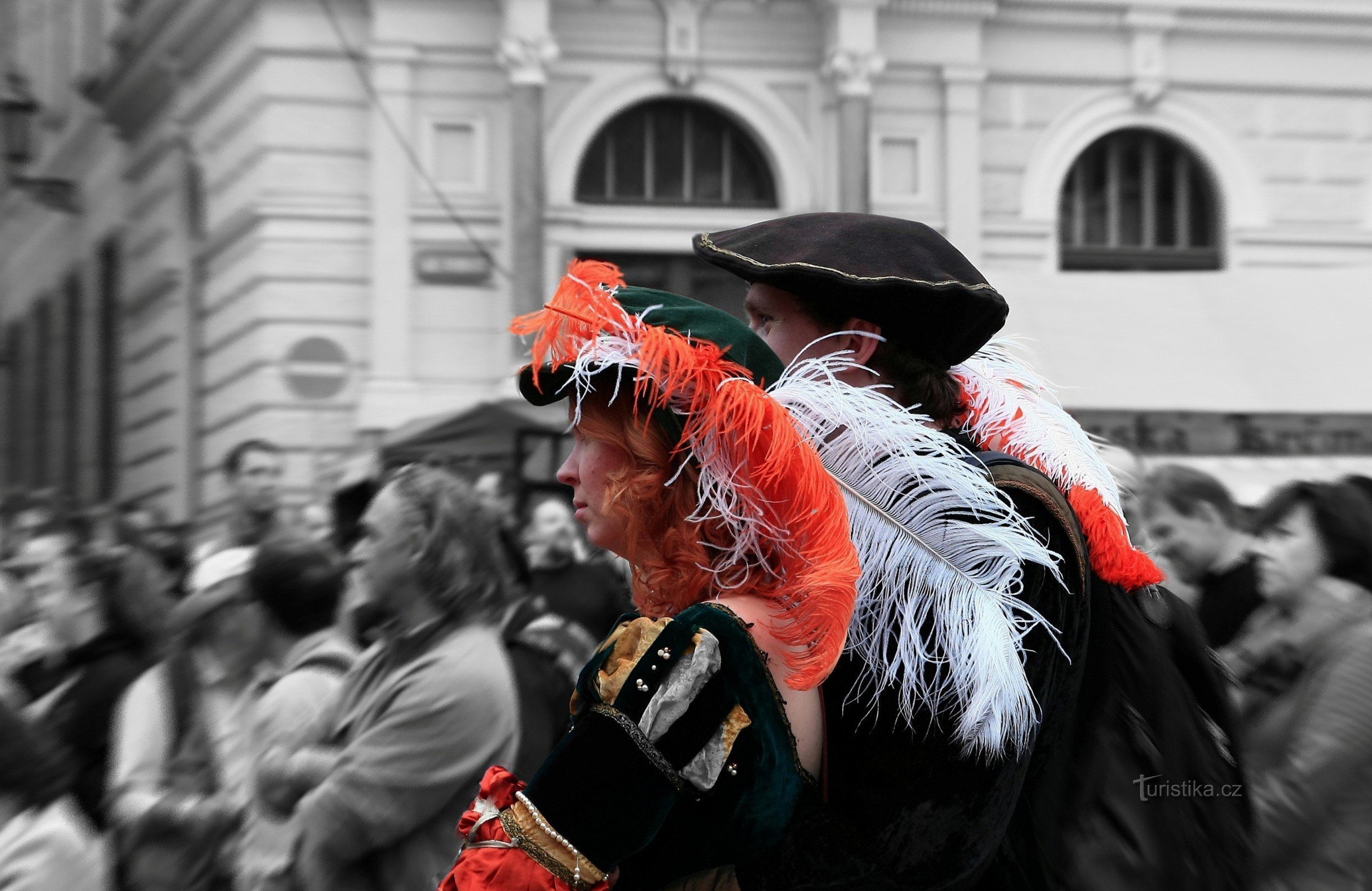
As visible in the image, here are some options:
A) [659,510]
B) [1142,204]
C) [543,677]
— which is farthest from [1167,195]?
[659,510]

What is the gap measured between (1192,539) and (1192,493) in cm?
15

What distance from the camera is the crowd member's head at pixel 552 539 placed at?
16.9 ft

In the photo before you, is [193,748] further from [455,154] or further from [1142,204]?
[1142,204]

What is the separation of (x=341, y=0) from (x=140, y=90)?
12.3ft

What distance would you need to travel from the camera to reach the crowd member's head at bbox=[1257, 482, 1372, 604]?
3100 millimetres

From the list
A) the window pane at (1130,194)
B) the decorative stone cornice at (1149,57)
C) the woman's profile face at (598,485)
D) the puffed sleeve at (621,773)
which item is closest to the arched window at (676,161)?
the window pane at (1130,194)

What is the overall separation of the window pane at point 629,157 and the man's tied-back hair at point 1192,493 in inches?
308

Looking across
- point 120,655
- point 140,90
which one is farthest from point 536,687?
point 140,90

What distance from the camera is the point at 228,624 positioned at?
3521 millimetres

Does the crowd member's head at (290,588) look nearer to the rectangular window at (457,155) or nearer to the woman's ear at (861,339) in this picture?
the woman's ear at (861,339)

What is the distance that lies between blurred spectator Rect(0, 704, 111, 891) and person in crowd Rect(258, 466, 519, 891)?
365mm

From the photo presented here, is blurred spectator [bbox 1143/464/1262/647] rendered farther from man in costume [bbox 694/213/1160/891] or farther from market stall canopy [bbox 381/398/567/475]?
market stall canopy [bbox 381/398/567/475]

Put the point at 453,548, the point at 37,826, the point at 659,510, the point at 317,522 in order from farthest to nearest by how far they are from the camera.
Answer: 1. the point at 317,522
2. the point at 453,548
3. the point at 37,826
4. the point at 659,510

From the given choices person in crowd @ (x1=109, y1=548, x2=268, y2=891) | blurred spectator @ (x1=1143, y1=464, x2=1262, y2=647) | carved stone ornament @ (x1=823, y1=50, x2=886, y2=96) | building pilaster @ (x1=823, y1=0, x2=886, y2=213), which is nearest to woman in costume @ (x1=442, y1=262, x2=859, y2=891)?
person in crowd @ (x1=109, y1=548, x2=268, y2=891)
